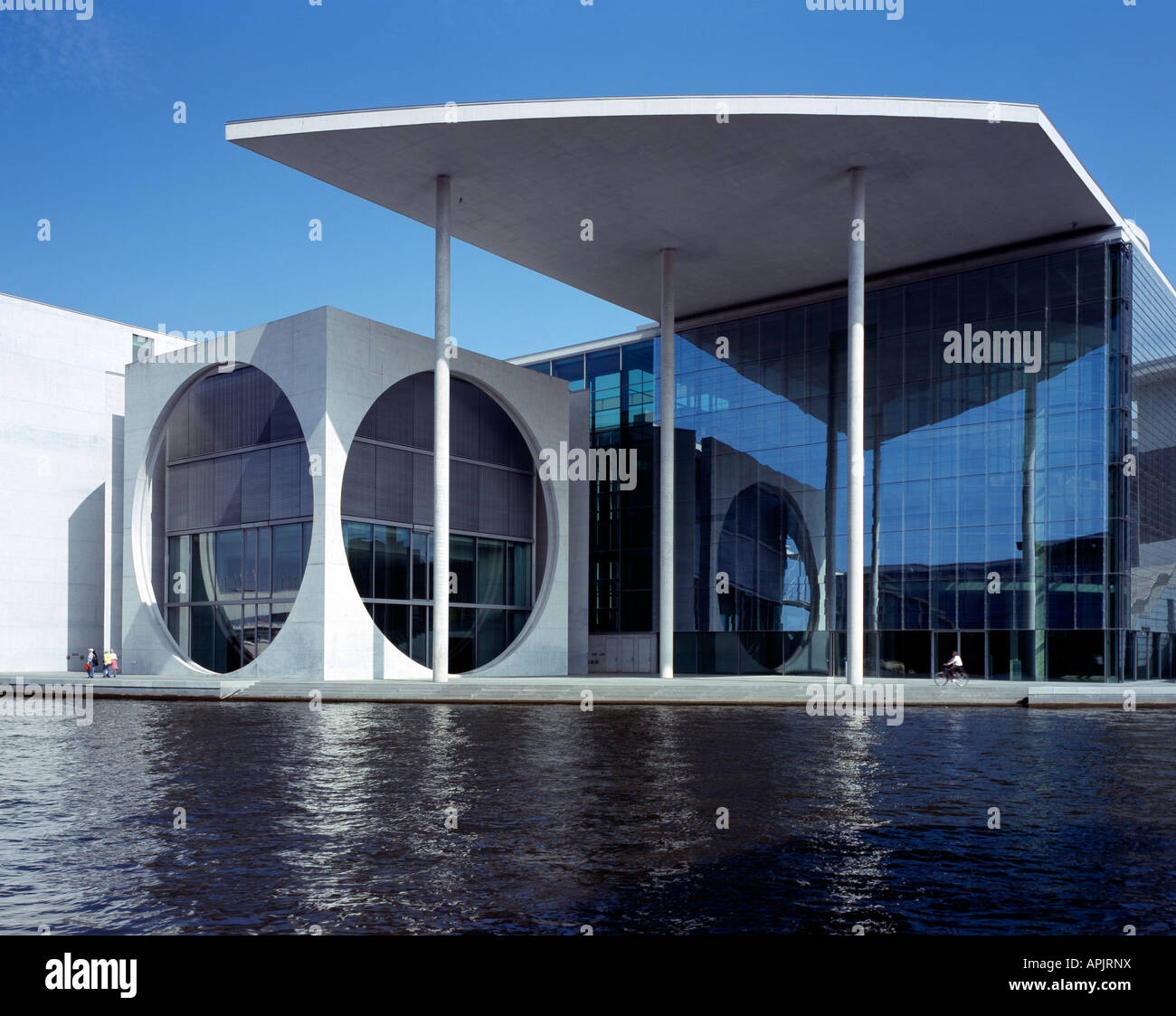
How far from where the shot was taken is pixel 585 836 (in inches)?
319

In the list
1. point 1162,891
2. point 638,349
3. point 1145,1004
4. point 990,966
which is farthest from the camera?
point 638,349

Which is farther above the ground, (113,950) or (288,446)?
(288,446)

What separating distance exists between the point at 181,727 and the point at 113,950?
1346 centimetres

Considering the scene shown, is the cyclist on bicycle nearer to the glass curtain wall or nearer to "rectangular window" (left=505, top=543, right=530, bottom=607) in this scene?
the glass curtain wall

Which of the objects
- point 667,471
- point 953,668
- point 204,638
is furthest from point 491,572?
point 953,668

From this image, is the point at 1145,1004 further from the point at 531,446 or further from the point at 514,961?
the point at 531,446

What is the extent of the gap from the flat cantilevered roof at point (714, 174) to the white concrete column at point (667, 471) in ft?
4.77

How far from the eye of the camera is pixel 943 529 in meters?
33.8

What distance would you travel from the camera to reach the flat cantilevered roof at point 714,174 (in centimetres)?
2680

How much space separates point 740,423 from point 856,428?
9.76m

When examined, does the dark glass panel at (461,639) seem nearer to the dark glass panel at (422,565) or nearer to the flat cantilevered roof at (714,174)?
the dark glass panel at (422,565)

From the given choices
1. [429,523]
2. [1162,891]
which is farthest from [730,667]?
[1162,891]

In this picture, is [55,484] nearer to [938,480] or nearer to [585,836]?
[938,480]

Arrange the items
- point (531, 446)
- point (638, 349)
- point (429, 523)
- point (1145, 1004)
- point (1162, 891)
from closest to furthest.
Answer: point (1145, 1004) < point (1162, 891) < point (429, 523) < point (531, 446) < point (638, 349)
